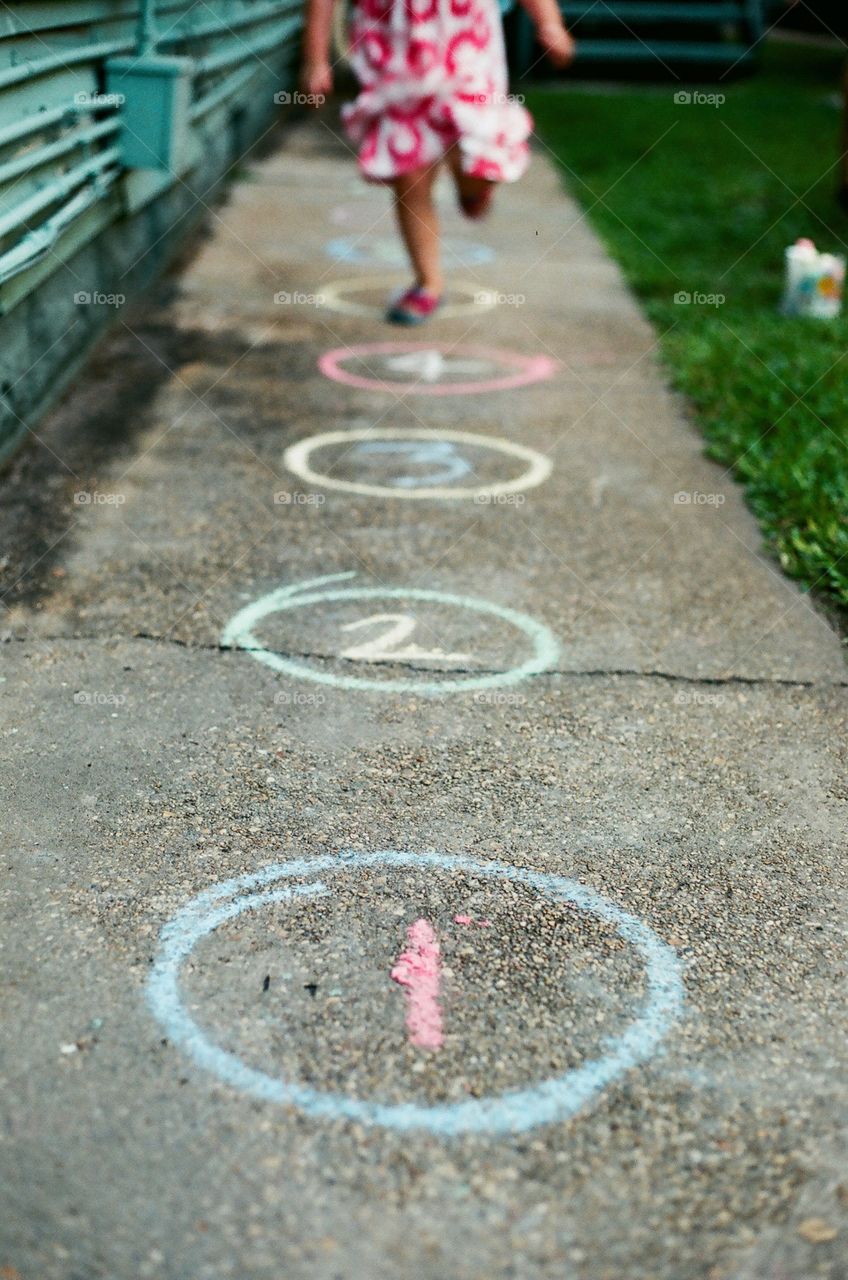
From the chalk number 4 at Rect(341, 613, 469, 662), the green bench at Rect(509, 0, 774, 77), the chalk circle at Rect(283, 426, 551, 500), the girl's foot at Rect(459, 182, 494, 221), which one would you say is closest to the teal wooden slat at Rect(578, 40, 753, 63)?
the green bench at Rect(509, 0, 774, 77)

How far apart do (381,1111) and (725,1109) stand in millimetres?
492

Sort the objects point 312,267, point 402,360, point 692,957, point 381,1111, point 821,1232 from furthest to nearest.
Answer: point 312,267, point 402,360, point 692,957, point 381,1111, point 821,1232

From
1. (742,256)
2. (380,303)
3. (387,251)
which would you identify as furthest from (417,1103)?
(742,256)

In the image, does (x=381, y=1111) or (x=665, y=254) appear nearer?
(x=381, y=1111)

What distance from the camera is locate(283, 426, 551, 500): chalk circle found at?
4102 millimetres

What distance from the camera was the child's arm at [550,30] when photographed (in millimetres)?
4855

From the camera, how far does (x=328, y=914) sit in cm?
227

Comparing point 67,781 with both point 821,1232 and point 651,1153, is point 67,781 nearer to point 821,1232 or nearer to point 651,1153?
point 651,1153

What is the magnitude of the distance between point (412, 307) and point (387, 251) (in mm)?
1492

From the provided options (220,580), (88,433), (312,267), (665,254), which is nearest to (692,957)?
(220,580)

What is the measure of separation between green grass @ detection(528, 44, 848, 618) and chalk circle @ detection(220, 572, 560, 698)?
2.82 feet

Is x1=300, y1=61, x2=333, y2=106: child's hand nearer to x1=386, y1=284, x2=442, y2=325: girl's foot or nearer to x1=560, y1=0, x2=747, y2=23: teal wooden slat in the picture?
x1=386, y1=284, x2=442, y2=325: girl's foot

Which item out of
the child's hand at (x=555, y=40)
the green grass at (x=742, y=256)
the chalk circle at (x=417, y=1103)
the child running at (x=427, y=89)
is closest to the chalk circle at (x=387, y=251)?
the green grass at (x=742, y=256)

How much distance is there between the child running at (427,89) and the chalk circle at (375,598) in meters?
2.38
